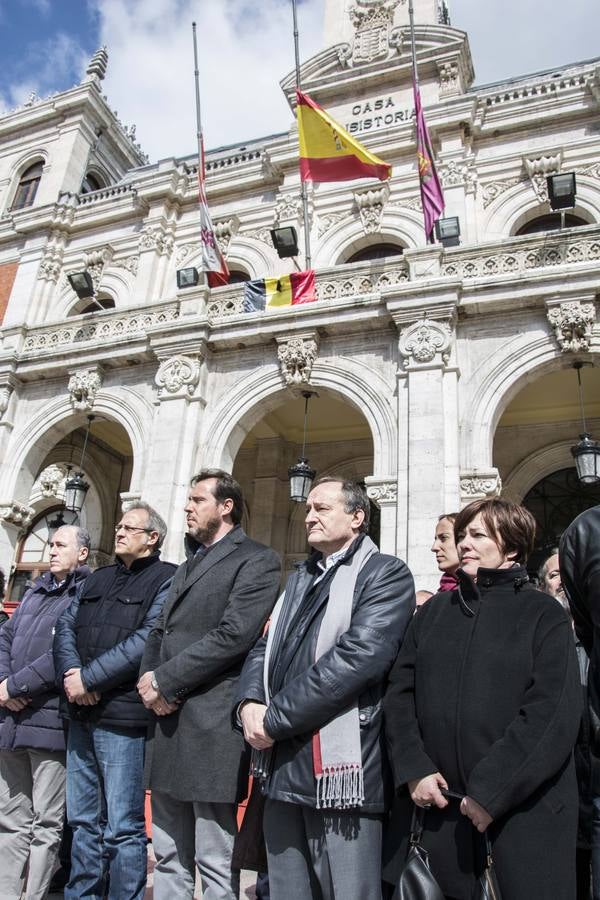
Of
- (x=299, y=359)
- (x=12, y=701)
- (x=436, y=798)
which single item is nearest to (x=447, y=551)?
(x=436, y=798)

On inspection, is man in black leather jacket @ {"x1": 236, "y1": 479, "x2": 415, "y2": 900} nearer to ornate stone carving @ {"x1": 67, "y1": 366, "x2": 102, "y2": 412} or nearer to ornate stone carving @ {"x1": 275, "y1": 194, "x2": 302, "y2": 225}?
ornate stone carving @ {"x1": 67, "y1": 366, "x2": 102, "y2": 412}

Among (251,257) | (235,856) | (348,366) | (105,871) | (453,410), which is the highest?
(251,257)

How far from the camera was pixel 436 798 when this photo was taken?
7.45 ft

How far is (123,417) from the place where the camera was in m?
11.4

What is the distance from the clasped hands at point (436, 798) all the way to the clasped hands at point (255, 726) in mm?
644

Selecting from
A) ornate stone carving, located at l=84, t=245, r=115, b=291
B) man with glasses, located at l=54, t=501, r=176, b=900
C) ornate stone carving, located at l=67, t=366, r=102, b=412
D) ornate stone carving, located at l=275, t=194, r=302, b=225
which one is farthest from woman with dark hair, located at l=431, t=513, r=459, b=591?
ornate stone carving, located at l=84, t=245, r=115, b=291

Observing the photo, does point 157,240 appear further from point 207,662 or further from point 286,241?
point 207,662

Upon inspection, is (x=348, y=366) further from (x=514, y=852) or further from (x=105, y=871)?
(x=514, y=852)

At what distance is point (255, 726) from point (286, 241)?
11.3m

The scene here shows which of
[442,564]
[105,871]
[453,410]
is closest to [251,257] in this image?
[453,410]

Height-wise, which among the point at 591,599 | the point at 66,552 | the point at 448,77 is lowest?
the point at 591,599

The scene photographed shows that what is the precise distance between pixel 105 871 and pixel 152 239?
14.2m

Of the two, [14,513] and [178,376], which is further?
[14,513]

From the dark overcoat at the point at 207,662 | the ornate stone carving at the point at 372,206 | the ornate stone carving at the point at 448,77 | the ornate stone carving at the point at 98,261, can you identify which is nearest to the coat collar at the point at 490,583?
the dark overcoat at the point at 207,662
